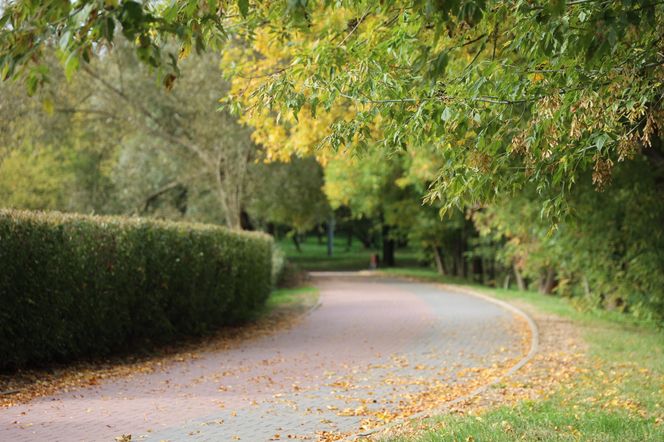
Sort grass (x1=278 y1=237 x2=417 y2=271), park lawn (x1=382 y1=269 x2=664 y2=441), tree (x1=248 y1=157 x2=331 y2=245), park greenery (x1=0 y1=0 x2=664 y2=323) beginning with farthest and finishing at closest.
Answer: grass (x1=278 y1=237 x2=417 y2=271), tree (x1=248 y1=157 x2=331 y2=245), park lawn (x1=382 y1=269 x2=664 y2=441), park greenery (x1=0 y1=0 x2=664 y2=323)

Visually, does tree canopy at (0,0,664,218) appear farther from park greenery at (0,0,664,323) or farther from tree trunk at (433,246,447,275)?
tree trunk at (433,246,447,275)

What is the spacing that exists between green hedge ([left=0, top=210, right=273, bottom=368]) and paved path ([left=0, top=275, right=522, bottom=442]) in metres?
1.26

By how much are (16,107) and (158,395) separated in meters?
16.9

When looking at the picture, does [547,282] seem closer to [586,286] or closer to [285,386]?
[586,286]

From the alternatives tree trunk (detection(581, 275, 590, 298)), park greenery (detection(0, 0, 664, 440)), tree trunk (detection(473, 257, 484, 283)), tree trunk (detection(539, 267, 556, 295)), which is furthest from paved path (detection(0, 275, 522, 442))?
tree trunk (detection(473, 257, 484, 283))

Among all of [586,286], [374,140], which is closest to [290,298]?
[586,286]

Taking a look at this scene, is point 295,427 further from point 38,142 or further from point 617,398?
point 38,142

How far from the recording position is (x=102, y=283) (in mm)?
10852

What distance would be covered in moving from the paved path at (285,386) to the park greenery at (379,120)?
256 centimetres

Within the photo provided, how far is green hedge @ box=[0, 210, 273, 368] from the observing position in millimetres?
9336

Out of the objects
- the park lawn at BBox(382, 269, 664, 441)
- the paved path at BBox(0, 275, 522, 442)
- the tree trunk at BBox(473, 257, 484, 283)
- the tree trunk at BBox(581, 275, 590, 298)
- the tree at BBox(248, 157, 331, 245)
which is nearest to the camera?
the park lawn at BBox(382, 269, 664, 441)

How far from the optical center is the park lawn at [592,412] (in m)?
6.09

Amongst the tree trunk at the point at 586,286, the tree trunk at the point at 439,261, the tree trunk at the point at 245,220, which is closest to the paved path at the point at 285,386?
the tree trunk at the point at 586,286

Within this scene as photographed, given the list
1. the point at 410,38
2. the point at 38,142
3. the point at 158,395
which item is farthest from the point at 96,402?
the point at 38,142
